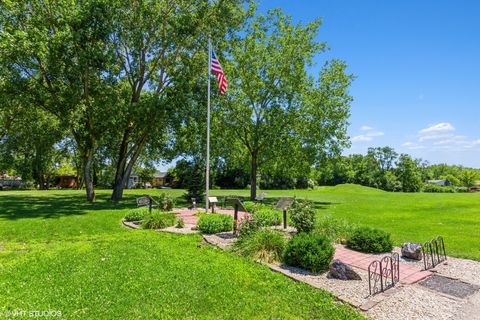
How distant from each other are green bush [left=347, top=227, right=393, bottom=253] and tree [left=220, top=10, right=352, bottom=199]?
45.1 ft

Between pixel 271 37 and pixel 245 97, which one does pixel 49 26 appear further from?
pixel 271 37

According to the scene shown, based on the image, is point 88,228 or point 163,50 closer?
point 88,228

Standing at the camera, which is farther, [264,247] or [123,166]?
[123,166]

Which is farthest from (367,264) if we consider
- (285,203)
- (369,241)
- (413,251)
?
(285,203)

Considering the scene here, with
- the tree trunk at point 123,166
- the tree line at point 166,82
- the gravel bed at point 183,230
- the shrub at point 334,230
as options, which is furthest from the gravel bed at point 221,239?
the tree trunk at point 123,166

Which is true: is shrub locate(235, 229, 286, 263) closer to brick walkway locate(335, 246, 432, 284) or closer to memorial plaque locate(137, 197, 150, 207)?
brick walkway locate(335, 246, 432, 284)

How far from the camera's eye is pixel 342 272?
518 centimetres

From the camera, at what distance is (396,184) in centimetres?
5884

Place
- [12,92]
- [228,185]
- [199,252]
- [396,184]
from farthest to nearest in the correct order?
[396,184] < [228,185] < [12,92] < [199,252]

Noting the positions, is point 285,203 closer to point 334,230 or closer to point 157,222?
point 334,230

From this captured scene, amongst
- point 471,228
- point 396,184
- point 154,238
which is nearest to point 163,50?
point 154,238

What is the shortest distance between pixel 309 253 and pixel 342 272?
25.7 inches

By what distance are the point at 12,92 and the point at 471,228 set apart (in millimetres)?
21821

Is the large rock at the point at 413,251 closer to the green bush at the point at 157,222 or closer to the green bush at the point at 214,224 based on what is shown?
the green bush at the point at 214,224
